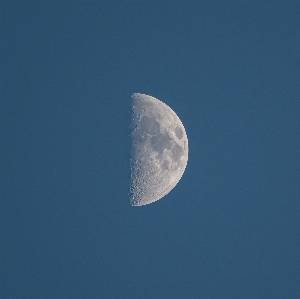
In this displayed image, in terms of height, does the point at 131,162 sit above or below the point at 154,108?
below

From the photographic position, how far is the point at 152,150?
10.2 metres

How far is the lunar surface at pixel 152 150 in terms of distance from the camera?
1023cm

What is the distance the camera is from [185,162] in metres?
10.7

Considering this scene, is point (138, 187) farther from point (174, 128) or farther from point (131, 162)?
point (174, 128)

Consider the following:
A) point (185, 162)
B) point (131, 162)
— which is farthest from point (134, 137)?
point (185, 162)

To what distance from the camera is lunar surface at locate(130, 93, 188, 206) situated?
1023 cm

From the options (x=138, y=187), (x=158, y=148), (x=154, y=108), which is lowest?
(x=138, y=187)

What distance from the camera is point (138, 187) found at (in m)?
10.3

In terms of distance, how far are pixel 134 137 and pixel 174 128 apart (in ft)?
3.19

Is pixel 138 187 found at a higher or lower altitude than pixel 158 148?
lower

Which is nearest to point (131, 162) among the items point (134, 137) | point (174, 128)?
point (134, 137)

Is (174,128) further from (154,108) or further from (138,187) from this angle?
(138,187)

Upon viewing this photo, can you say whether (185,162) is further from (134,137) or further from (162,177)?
(134,137)

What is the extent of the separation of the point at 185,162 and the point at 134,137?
1.39 metres
